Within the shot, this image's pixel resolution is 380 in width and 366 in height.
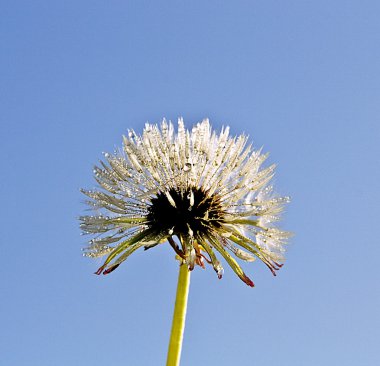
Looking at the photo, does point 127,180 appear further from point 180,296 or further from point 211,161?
point 180,296

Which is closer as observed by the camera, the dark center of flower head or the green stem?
the green stem

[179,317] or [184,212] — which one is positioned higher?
[184,212]

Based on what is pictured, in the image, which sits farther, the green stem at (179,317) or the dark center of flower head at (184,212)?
the dark center of flower head at (184,212)

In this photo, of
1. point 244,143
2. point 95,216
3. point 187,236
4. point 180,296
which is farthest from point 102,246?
point 244,143

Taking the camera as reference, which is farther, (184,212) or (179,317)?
(184,212)

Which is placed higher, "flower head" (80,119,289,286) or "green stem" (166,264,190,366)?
"flower head" (80,119,289,286)
